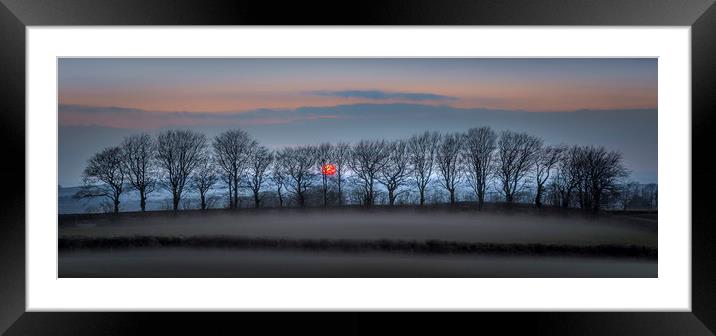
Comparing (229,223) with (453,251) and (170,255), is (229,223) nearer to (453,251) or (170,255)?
(170,255)

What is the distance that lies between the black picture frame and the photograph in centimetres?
175

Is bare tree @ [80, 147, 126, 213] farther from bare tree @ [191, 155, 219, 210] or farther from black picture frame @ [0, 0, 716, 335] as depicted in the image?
black picture frame @ [0, 0, 716, 335]

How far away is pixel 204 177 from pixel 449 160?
2.68m

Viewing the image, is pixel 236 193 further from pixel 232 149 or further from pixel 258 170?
pixel 232 149

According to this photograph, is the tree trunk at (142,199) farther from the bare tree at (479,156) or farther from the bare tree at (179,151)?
the bare tree at (479,156)

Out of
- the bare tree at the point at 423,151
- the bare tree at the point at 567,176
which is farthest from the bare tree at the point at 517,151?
the bare tree at the point at 423,151

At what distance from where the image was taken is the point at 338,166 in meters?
5.59

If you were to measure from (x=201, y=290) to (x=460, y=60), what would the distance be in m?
3.49

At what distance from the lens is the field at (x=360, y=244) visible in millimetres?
5352

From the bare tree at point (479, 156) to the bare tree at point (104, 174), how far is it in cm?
374

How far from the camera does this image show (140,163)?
5.54 meters

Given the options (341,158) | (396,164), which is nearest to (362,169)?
(341,158)

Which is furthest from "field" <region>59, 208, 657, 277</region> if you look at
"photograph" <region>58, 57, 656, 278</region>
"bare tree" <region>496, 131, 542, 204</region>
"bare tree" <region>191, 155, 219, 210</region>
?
"bare tree" <region>496, 131, 542, 204</region>
